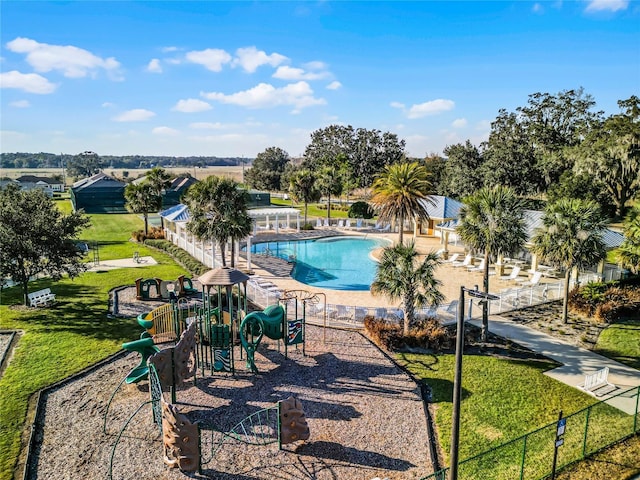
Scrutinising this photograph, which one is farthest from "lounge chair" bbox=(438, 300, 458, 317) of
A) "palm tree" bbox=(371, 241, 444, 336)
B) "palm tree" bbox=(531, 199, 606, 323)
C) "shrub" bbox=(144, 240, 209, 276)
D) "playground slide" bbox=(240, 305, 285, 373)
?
"shrub" bbox=(144, 240, 209, 276)

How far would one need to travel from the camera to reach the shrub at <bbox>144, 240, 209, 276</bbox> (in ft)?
89.0

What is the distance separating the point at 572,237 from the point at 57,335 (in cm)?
2054

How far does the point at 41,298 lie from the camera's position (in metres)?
20.5

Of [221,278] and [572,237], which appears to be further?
[572,237]

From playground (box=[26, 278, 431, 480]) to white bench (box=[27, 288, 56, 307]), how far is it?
785 centimetres

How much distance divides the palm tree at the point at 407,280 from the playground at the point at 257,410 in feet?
7.18

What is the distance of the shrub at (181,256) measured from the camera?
27.1 meters

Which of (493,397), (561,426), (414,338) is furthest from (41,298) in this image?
(561,426)

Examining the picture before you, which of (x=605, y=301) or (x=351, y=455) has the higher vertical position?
(x=605, y=301)

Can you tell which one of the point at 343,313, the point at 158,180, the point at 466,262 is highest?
the point at 158,180

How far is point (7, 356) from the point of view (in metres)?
15.5

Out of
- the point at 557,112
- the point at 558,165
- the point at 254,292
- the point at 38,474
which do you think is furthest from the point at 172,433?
the point at 557,112

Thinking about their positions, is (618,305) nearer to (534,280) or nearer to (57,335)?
(534,280)

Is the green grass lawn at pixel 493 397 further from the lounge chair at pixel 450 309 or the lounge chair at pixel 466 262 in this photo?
the lounge chair at pixel 466 262
